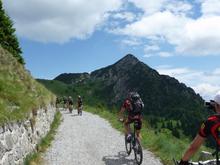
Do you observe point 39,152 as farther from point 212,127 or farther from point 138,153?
point 212,127

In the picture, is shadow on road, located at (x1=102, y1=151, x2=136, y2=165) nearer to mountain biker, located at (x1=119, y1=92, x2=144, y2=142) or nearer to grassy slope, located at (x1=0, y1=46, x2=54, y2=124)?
mountain biker, located at (x1=119, y1=92, x2=144, y2=142)

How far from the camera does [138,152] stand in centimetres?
1489

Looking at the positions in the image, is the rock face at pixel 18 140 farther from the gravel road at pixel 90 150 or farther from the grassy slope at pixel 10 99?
the gravel road at pixel 90 150

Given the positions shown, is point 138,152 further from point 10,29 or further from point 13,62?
point 10,29

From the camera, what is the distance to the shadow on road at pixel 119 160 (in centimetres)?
1584

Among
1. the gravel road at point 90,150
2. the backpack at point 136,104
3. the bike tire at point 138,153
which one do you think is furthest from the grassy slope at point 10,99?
the bike tire at point 138,153

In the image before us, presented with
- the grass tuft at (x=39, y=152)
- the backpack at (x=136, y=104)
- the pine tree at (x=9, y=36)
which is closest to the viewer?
the grass tuft at (x=39, y=152)

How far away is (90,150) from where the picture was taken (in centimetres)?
1944

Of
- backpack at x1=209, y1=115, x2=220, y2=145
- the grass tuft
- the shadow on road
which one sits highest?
backpack at x1=209, y1=115, x2=220, y2=145

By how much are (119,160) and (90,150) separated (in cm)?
322

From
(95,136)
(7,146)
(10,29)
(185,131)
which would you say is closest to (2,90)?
(7,146)

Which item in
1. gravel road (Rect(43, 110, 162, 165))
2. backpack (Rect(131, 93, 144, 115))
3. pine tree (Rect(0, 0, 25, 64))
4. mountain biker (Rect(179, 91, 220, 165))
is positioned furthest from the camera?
pine tree (Rect(0, 0, 25, 64))

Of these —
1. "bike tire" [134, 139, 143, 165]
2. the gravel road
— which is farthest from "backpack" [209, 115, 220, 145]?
the gravel road

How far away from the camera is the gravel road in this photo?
16.4 m
